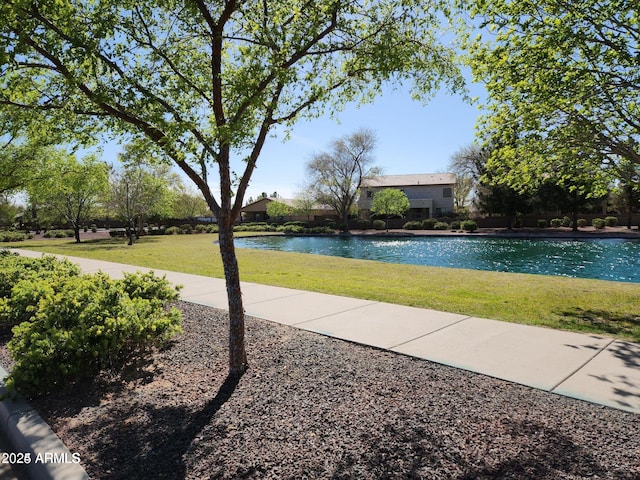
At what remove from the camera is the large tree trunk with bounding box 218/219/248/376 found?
4.16 metres

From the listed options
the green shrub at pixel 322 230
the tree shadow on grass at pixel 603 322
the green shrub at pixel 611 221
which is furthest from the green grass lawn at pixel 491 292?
the green shrub at pixel 611 221

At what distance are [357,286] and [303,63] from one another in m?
6.22

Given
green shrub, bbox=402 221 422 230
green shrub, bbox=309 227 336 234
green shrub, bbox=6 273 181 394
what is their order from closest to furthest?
green shrub, bbox=6 273 181 394 → green shrub, bbox=309 227 336 234 → green shrub, bbox=402 221 422 230

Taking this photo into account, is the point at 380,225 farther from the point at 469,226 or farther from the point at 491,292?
the point at 491,292

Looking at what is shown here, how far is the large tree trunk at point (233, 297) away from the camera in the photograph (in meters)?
4.16

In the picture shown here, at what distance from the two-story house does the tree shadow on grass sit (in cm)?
4956

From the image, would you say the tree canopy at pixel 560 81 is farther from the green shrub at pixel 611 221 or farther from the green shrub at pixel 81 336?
the green shrub at pixel 611 221

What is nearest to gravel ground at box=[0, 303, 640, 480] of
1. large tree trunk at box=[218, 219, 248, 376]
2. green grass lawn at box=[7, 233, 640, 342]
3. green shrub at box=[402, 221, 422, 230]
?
large tree trunk at box=[218, 219, 248, 376]

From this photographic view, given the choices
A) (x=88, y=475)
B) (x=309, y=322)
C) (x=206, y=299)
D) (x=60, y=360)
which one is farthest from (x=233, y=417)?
(x=206, y=299)

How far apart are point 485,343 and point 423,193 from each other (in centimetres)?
5737

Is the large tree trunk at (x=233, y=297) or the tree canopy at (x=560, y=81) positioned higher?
the tree canopy at (x=560, y=81)

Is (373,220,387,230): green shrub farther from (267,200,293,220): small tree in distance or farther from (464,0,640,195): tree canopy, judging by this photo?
(464,0,640,195): tree canopy

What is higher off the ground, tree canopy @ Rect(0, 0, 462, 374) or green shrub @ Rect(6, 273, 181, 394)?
tree canopy @ Rect(0, 0, 462, 374)

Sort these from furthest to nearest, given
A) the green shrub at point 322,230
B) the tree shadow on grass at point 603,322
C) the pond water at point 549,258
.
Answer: the green shrub at point 322,230, the pond water at point 549,258, the tree shadow on grass at point 603,322
